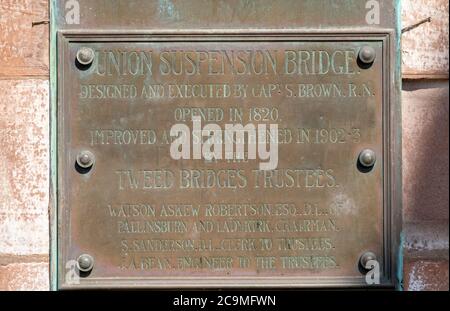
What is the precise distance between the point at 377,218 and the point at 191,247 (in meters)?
0.81

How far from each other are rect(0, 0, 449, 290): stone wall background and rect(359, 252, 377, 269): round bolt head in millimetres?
152

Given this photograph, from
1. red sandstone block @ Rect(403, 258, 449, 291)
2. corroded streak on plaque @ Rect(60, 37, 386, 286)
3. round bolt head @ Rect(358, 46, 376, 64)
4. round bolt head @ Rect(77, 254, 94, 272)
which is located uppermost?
round bolt head @ Rect(358, 46, 376, 64)

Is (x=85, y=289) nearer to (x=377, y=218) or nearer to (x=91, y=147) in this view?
(x=91, y=147)

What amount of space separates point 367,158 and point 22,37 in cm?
157

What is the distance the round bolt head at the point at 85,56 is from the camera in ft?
17.1

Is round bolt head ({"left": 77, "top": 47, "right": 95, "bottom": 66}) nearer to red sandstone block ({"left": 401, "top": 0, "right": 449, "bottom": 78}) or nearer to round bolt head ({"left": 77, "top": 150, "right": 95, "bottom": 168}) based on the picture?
round bolt head ({"left": 77, "top": 150, "right": 95, "bottom": 168})

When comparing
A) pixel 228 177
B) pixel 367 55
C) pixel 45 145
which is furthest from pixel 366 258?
pixel 45 145

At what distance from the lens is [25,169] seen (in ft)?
17.1

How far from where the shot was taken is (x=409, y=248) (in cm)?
523

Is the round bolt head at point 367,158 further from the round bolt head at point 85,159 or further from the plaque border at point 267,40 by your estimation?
the round bolt head at point 85,159

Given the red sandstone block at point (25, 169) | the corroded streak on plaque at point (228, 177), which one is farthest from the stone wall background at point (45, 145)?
the corroded streak on plaque at point (228, 177)

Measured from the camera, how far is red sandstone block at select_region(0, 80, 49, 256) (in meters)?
5.21

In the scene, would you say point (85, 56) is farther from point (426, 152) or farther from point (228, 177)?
point (426, 152)

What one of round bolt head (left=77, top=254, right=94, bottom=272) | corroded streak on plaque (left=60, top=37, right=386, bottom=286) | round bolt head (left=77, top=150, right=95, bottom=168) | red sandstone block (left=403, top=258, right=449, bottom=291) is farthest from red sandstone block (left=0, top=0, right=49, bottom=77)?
red sandstone block (left=403, top=258, right=449, bottom=291)
